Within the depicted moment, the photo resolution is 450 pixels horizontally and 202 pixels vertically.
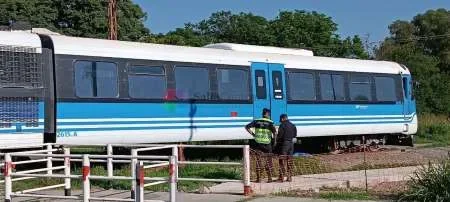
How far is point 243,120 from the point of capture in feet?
67.1

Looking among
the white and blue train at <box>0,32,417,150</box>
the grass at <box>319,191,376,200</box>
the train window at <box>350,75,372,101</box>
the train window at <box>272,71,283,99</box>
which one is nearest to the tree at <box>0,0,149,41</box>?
the train window at <box>350,75,372,101</box>

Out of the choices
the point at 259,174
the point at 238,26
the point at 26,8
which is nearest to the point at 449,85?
the point at 238,26

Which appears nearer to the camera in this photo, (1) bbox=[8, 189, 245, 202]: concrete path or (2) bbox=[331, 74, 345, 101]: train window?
(1) bbox=[8, 189, 245, 202]: concrete path

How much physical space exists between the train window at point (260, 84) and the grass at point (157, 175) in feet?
12.4

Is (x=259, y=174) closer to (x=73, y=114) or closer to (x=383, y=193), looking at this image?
(x=383, y=193)

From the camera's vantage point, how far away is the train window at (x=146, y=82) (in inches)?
701

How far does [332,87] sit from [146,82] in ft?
25.2

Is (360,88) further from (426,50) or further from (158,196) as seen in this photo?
(426,50)

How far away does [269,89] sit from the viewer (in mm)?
21078

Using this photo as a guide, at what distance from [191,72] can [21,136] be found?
527 cm

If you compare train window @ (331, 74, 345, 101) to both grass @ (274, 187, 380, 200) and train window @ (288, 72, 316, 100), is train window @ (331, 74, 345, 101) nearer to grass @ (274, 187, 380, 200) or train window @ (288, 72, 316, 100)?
train window @ (288, 72, 316, 100)

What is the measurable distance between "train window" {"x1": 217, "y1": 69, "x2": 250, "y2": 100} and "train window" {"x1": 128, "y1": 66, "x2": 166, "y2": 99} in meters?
2.02

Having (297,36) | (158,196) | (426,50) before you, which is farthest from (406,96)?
(426,50)

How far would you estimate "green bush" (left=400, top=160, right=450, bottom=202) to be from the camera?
11328 mm
